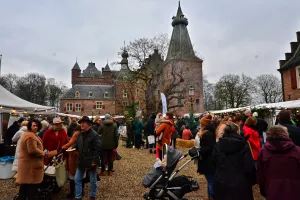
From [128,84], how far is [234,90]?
79.1ft

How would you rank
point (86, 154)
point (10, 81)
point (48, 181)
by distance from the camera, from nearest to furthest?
1. point (86, 154)
2. point (48, 181)
3. point (10, 81)

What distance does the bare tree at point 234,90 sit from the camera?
47688mm

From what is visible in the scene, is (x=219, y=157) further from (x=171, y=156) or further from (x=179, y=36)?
(x=179, y=36)

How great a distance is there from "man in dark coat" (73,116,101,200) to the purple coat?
3.13m

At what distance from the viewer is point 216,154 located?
3.62 m

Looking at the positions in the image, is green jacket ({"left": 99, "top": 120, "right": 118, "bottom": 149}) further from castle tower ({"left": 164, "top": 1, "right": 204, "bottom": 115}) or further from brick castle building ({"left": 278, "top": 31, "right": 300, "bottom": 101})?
castle tower ({"left": 164, "top": 1, "right": 204, "bottom": 115})

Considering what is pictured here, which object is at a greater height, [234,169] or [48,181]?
[234,169]

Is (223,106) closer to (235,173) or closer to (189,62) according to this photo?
(189,62)

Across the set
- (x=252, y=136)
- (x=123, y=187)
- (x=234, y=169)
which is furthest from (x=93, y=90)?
(x=234, y=169)

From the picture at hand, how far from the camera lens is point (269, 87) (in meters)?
52.2

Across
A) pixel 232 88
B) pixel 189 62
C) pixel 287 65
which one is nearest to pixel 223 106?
pixel 232 88

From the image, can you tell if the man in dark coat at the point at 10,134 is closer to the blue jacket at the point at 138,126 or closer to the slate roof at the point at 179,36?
the blue jacket at the point at 138,126

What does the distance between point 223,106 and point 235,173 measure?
48.3 metres

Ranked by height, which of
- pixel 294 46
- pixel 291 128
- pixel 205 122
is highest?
pixel 294 46
